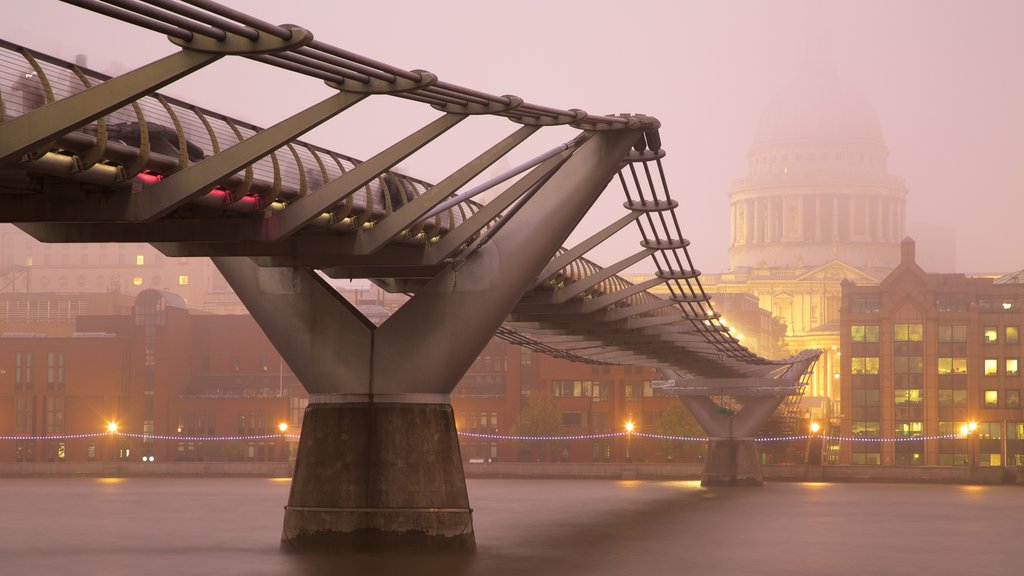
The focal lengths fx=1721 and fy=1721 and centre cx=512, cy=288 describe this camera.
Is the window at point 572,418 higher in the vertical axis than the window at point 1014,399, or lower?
lower

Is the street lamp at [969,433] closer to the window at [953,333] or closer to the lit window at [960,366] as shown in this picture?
the lit window at [960,366]

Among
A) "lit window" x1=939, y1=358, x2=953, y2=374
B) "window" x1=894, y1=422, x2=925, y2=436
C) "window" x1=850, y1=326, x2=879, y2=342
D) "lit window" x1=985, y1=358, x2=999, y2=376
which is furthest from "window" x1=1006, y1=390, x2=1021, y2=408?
"window" x1=850, y1=326, x2=879, y2=342

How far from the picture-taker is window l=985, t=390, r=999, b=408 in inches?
5128

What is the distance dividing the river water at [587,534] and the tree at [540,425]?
39.9 metres

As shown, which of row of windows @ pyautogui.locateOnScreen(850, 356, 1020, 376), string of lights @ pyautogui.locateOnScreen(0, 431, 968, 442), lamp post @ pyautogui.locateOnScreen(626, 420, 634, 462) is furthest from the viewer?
lamp post @ pyautogui.locateOnScreen(626, 420, 634, 462)

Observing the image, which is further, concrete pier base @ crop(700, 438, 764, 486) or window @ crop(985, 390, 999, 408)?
window @ crop(985, 390, 999, 408)

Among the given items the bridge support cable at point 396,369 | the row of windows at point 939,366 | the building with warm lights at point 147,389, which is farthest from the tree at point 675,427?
the bridge support cable at point 396,369

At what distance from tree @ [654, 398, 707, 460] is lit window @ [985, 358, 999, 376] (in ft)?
73.9

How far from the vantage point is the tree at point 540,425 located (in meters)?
130

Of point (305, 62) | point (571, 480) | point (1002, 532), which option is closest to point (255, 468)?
point (571, 480)

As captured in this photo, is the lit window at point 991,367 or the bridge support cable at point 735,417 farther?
the lit window at point 991,367

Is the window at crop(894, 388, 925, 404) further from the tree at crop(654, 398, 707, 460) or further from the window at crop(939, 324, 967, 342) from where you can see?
the tree at crop(654, 398, 707, 460)

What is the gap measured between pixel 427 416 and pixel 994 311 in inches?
4087

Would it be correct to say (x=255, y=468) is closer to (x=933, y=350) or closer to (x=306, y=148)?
(x=933, y=350)
